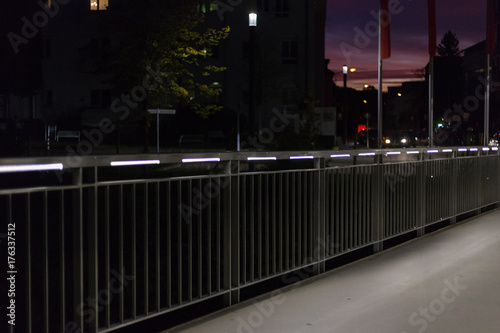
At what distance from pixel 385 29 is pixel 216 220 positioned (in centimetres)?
1221

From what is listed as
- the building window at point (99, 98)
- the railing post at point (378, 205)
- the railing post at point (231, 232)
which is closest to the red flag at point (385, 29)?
the railing post at point (378, 205)

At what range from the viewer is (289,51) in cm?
5241

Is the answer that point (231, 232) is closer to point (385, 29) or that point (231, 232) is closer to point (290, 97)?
point (385, 29)

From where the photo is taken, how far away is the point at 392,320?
565 centimetres

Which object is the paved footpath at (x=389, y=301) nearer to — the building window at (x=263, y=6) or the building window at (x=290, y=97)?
the building window at (x=290, y=97)

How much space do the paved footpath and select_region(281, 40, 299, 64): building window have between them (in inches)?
1744

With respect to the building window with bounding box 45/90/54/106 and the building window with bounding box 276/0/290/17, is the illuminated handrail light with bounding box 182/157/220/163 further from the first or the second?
the building window with bounding box 45/90/54/106

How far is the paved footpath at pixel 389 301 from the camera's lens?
5.47 m

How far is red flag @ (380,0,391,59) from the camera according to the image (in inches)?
651

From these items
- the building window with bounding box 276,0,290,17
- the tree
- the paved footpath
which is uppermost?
the tree

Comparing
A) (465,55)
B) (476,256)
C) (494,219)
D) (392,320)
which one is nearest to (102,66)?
(494,219)

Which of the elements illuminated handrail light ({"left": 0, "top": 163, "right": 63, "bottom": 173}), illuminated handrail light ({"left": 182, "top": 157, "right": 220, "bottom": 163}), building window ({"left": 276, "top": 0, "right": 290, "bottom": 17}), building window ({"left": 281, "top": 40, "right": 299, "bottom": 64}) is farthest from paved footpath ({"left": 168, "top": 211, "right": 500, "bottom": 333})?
building window ({"left": 276, "top": 0, "right": 290, "bottom": 17})

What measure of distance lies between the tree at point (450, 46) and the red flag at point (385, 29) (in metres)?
101

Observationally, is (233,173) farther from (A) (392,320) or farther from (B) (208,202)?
(A) (392,320)
